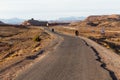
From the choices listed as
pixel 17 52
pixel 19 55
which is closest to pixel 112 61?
pixel 19 55

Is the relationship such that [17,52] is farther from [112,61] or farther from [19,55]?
[112,61]

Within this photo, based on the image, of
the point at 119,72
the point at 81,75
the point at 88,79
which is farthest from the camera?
the point at 119,72

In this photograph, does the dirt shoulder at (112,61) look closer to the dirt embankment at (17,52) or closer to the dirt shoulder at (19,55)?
the dirt shoulder at (19,55)

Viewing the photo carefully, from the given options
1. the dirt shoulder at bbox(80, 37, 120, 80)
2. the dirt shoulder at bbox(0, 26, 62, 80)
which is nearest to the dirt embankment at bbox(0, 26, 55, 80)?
the dirt shoulder at bbox(0, 26, 62, 80)

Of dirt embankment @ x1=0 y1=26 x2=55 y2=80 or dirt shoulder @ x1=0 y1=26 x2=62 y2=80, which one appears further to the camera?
dirt embankment @ x1=0 y1=26 x2=55 y2=80

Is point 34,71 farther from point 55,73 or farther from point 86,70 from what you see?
point 86,70

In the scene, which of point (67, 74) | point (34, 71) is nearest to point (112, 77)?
point (67, 74)

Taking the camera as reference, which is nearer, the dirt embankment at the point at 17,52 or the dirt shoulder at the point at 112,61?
the dirt shoulder at the point at 112,61

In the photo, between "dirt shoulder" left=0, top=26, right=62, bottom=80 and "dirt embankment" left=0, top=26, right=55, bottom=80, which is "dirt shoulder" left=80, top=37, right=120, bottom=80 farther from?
"dirt embankment" left=0, top=26, right=55, bottom=80

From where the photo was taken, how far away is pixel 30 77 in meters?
15.5

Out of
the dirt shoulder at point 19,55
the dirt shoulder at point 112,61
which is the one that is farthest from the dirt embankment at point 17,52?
the dirt shoulder at point 112,61

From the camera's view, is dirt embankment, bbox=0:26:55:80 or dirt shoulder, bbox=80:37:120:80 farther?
dirt embankment, bbox=0:26:55:80

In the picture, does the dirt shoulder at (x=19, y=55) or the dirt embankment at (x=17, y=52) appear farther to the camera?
the dirt embankment at (x=17, y=52)

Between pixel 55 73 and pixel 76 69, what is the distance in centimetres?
199
